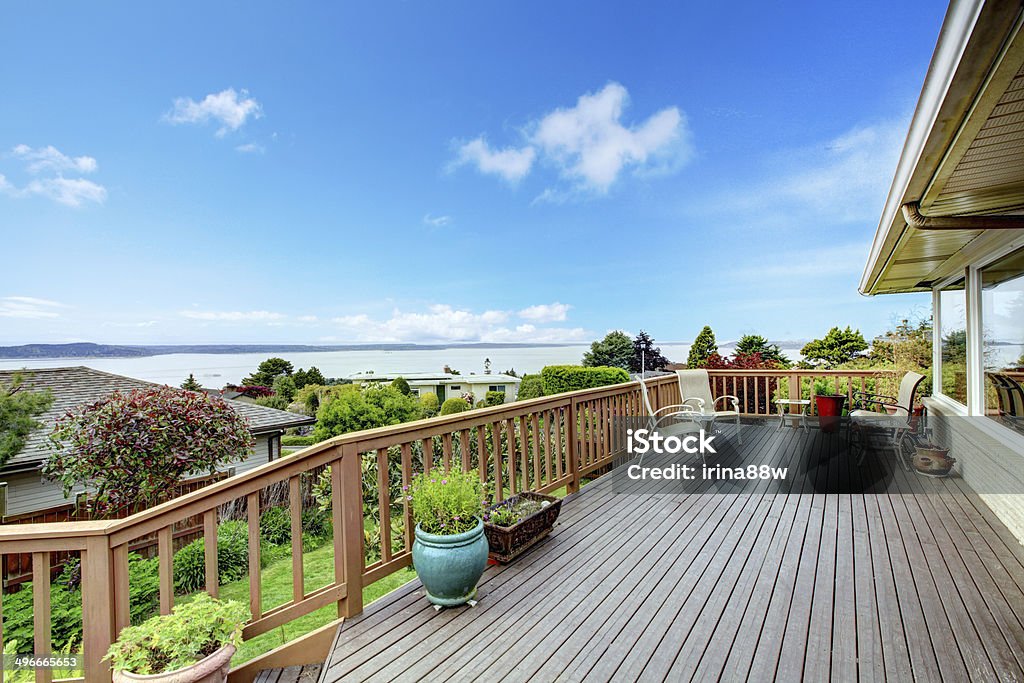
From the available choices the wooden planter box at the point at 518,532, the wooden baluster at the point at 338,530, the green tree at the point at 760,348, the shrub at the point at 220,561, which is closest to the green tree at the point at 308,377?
the shrub at the point at 220,561

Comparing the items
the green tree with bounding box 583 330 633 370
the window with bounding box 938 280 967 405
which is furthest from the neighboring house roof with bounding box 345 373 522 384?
the window with bounding box 938 280 967 405

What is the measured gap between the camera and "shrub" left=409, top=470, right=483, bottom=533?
2363 mm

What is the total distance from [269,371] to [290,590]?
1736 centimetres

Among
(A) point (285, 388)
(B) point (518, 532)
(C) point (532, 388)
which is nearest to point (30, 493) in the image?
(B) point (518, 532)

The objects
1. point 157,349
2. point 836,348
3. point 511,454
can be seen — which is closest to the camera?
point 511,454

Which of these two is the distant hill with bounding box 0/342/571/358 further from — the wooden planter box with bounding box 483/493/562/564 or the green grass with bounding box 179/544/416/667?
the wooden planter box with bounding box 483/493/562/564

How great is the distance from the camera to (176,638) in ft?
5.69

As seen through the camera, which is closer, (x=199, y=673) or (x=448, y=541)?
(x=199, y=673)

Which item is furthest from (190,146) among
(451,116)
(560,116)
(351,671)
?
(351,671)

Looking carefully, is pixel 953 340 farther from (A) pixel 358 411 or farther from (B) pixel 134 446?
(B) pixel 134 446

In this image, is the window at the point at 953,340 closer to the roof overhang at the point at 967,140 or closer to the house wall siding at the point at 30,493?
the roof overhang at the point at 967,140

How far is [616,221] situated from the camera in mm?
19094

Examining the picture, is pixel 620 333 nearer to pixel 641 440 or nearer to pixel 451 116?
pixel 451 116

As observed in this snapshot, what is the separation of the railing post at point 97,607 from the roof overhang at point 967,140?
301 centimetres
